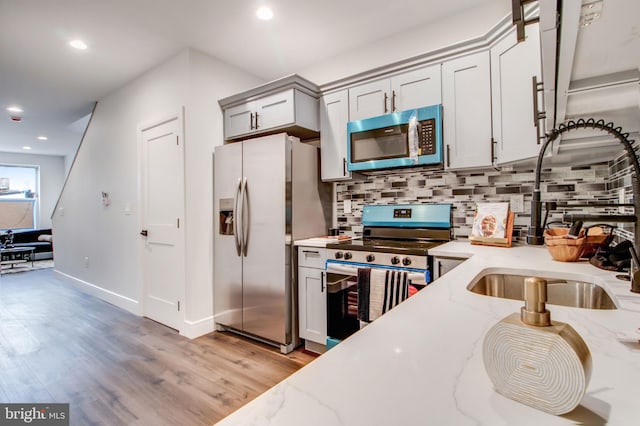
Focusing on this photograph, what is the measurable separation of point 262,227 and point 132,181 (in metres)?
2.00

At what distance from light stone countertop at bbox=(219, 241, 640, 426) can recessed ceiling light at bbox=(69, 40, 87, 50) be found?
3.61m

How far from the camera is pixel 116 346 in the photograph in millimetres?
2752

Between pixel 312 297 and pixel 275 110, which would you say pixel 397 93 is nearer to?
pixel 275 110

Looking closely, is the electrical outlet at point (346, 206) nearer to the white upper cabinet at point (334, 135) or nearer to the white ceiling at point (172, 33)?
the white upper cabinet at point (334, 135)

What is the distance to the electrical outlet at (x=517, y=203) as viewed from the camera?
2260mm

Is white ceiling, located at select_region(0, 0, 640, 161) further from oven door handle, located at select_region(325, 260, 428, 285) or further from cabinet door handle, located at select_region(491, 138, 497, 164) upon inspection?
oven door handle, located at select_region(325, 260, 428, 285)

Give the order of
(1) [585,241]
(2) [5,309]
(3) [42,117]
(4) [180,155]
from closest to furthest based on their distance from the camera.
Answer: (1) [585,241] → (4) [180,155] → (2) [5,309] → (3) [42,117]

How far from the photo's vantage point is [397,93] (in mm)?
2484

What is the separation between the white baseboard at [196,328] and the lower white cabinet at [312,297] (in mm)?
978

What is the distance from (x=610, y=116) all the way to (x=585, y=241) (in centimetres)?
62

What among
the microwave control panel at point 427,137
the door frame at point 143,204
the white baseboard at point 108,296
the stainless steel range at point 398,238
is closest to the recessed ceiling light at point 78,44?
the door frame at point 143,204

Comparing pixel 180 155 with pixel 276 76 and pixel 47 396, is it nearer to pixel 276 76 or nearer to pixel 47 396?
pixel 276 76

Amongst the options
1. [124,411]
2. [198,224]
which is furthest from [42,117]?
[124,411]

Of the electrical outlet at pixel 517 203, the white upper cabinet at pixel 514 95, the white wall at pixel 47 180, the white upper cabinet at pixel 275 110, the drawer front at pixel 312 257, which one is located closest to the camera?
the white upper cabinet at pixel 514 95
